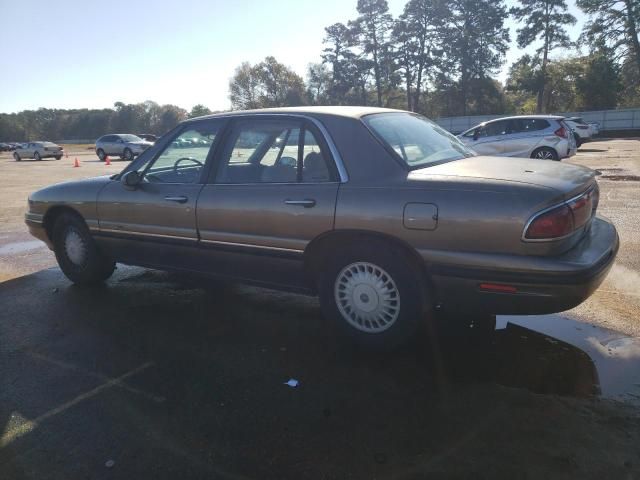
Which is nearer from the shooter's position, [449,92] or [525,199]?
[525,199]

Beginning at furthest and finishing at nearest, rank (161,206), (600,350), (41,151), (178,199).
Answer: (41,151), (161,206), (178,199), (600,350)

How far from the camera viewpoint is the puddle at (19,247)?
703 centimetres

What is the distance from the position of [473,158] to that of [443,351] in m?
1.53

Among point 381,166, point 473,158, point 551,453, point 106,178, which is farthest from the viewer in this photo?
point 106,178

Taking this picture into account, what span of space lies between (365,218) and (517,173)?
101cm

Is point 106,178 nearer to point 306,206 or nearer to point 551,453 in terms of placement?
point 306,206

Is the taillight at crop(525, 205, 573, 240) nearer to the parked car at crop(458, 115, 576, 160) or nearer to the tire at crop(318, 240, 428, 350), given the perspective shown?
the tire at crop(318, 240, 428, 350)

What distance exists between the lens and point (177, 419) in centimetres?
278

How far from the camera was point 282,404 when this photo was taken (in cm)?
290

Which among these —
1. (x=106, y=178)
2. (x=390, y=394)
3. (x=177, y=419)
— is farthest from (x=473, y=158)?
(x=106, y=178)

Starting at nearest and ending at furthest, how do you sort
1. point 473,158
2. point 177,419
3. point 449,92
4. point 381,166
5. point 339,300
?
point 177,419
point 381,166
point 339,300
point 473,158
point 449,92

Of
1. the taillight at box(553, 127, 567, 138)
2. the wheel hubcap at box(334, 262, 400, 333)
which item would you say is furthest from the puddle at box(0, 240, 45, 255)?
the taillight at box(553, 127, 567, 138)

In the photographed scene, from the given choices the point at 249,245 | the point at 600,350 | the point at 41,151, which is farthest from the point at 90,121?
the point at 600,350

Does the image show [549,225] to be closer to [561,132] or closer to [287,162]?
[287,162]
